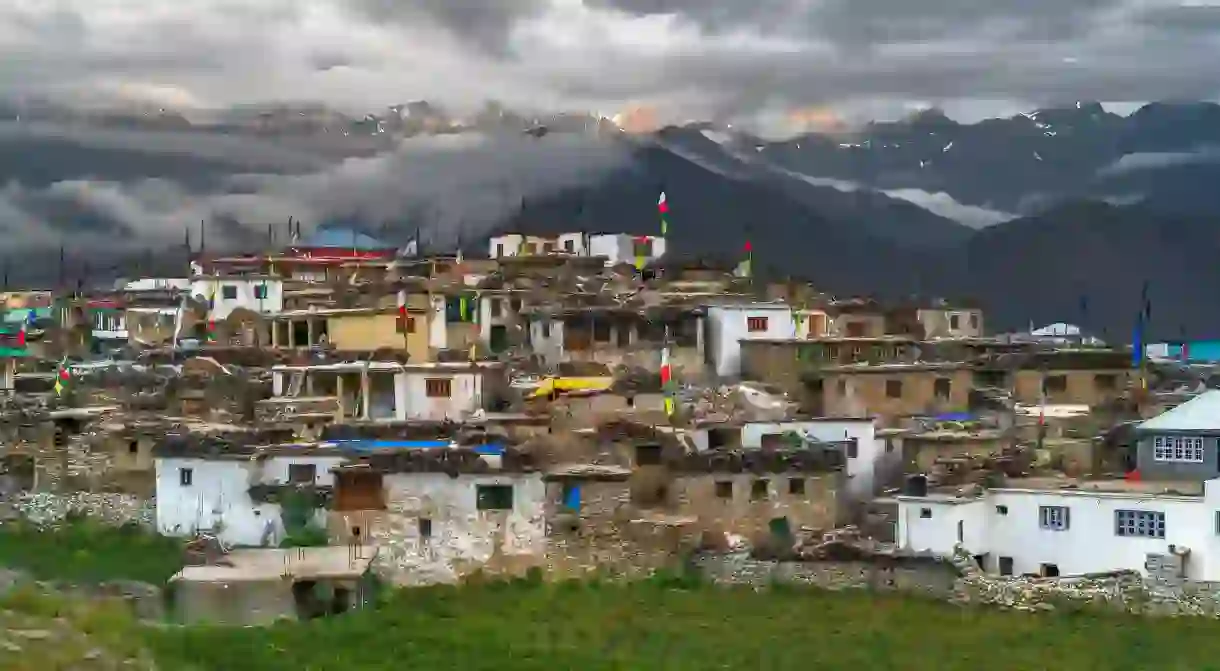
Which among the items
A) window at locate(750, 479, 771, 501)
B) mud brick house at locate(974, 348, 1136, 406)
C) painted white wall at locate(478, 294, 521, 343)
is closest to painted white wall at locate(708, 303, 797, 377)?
mud brick house at locate(974, 348, 1136, 406)

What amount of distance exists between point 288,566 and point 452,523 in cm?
292

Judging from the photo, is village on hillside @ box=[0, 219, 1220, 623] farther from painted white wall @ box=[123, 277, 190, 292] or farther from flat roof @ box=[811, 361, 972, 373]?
painted white wall @ box=[123, 277, 190, 292]

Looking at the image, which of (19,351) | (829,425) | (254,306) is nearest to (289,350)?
(254,306)

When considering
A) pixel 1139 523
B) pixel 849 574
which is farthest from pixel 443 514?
pixel 1139 523

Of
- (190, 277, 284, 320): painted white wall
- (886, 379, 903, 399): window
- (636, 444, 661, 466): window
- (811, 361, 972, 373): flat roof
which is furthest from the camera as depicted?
(190, 277, 284, 320): painted white wall

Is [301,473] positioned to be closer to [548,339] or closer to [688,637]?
[688,637]

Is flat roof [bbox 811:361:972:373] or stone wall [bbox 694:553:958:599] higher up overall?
flat roof [bbox 811:361:972:373]

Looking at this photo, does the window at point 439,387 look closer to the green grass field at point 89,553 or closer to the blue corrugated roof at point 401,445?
the blue corrugated roof at point 401,445

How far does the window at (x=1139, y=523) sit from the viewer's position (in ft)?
77.4

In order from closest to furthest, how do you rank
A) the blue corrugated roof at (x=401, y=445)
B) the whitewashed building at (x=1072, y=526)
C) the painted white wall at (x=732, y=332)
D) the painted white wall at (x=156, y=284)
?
1. the whitewashed building at (x=1072, y=526)
2. the blue corrugated roof at (x=401, y=445)
3. the painted white wall at (x=732, y=332)
4. the painted white wall at (x=156, y=284)

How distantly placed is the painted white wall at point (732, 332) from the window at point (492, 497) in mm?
14570

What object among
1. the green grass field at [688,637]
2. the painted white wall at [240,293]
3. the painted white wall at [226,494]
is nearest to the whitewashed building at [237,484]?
the painted white wall at [226,494]

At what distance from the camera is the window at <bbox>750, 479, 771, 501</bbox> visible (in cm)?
2641

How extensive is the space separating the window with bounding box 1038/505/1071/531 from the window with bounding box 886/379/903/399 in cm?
949
